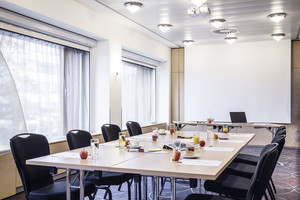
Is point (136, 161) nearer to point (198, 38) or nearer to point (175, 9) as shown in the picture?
point (175, 9)

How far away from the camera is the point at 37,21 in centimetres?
481

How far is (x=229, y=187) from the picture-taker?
2.79 meters

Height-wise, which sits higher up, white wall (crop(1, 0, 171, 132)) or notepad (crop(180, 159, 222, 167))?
white wall (crop(1, 0, 171, 132))

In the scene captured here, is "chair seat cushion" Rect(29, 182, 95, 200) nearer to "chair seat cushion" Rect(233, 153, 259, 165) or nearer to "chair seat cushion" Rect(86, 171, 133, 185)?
"chair seat cushion" Rect(86, 171, 133, 185)

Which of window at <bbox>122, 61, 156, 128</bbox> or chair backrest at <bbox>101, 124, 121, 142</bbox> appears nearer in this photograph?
chair backrest at <bbox>101, 124, 121, 142</bbox>

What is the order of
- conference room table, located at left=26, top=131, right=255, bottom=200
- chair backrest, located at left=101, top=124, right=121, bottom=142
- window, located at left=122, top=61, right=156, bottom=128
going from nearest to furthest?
conference room table, located at left=26, top=131, right=255, bottom=200 < chair backrest, located at left=101, top=124, right=121, bottom=142 < window, located at left=122, top=61, right=156, bottom=128

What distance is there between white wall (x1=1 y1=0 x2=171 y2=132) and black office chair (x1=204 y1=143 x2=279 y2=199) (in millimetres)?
3365

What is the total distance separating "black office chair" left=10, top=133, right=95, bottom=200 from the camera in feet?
8.95

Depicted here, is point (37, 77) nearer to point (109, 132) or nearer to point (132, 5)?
point (109, 132)

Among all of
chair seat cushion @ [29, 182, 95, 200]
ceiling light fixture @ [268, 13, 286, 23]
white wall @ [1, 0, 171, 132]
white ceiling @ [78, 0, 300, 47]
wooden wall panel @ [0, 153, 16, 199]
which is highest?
white ceiling @ [78, 0, 300, 47]

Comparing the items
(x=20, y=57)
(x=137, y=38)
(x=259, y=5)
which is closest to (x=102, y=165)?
(x=20, y=57)

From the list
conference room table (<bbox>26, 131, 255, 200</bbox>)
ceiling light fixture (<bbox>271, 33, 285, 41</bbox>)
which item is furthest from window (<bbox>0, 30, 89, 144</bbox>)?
ceiling light fixture (<bbox>271, 33, 285, 41</bbox>)

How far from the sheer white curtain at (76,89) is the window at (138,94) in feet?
5.69

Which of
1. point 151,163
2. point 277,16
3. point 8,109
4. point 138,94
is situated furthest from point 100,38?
point 151,163
